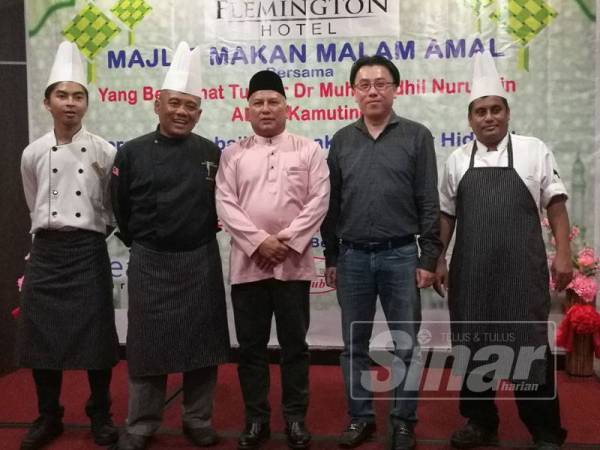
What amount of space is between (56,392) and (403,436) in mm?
1508

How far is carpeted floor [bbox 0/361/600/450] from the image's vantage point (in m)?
2.54

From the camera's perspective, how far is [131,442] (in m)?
2.43

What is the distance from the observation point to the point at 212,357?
2.49 meters

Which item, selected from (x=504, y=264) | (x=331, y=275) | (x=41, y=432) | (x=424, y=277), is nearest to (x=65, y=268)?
(x=41, y=432)

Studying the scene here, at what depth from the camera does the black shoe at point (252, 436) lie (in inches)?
95.8

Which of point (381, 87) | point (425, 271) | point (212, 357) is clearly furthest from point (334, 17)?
point (212, 357)

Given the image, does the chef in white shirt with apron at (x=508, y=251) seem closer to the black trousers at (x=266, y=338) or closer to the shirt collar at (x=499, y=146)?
the shirt collar at (x=499, y=146)

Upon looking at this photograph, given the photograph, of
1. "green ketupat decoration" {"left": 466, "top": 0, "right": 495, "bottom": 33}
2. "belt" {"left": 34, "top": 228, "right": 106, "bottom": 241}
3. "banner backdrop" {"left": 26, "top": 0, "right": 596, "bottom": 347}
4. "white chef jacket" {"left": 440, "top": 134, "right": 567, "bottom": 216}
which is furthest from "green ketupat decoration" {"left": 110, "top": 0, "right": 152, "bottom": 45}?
"white chef jacket" {"left": 440, "top": 134, "right": 567, "bottom": 216}

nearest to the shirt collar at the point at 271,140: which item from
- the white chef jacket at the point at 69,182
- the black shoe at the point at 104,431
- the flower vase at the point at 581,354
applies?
the white chef jacket at the point at 69,182

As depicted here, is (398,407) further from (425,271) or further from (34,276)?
(34,276)

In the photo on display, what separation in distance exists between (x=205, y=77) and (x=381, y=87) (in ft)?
5.19

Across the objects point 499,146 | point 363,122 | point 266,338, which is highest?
point 363,122

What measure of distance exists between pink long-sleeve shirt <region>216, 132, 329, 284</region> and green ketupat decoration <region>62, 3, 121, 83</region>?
1.77m

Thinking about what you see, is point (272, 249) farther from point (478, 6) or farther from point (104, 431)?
point (478, 6)
